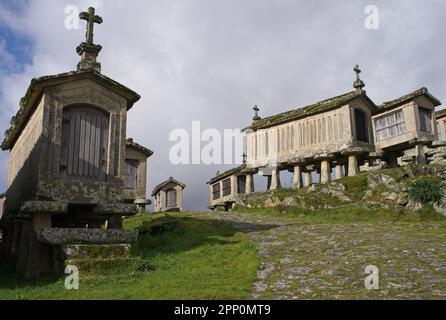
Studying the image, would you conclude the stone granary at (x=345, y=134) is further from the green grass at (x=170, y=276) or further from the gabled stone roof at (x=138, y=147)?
the green grass at (x=170, y=276)

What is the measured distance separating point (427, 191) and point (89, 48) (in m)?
12.9

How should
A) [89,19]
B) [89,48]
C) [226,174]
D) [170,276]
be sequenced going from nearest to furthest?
[170,276] → [89,48] → [89,19] → [226,174]

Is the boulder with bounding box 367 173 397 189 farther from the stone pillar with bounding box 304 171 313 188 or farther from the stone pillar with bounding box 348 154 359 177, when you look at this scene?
the stone pillar with bounding box 304 171 313 188

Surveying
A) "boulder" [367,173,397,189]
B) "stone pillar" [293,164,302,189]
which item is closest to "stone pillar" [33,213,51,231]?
"boulder" [367,173,397,189]

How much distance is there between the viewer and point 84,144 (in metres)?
9.91

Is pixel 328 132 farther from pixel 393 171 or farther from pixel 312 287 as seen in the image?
pixel 312 287

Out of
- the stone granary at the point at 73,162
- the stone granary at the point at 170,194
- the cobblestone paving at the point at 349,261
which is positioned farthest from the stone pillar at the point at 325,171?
the stone granary at the point at 73,162

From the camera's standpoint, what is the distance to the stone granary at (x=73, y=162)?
8930 millimetres

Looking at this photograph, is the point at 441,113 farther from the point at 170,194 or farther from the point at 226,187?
the point at 170,194

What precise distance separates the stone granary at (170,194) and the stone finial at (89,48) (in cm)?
2147

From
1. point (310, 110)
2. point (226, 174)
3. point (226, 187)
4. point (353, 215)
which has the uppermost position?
point (310, 110)

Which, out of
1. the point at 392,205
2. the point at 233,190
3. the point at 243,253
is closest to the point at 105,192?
the point at 243,253

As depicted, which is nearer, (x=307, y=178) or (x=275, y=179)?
(x=275, y=179)

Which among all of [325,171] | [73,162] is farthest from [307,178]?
A: [73,162]
